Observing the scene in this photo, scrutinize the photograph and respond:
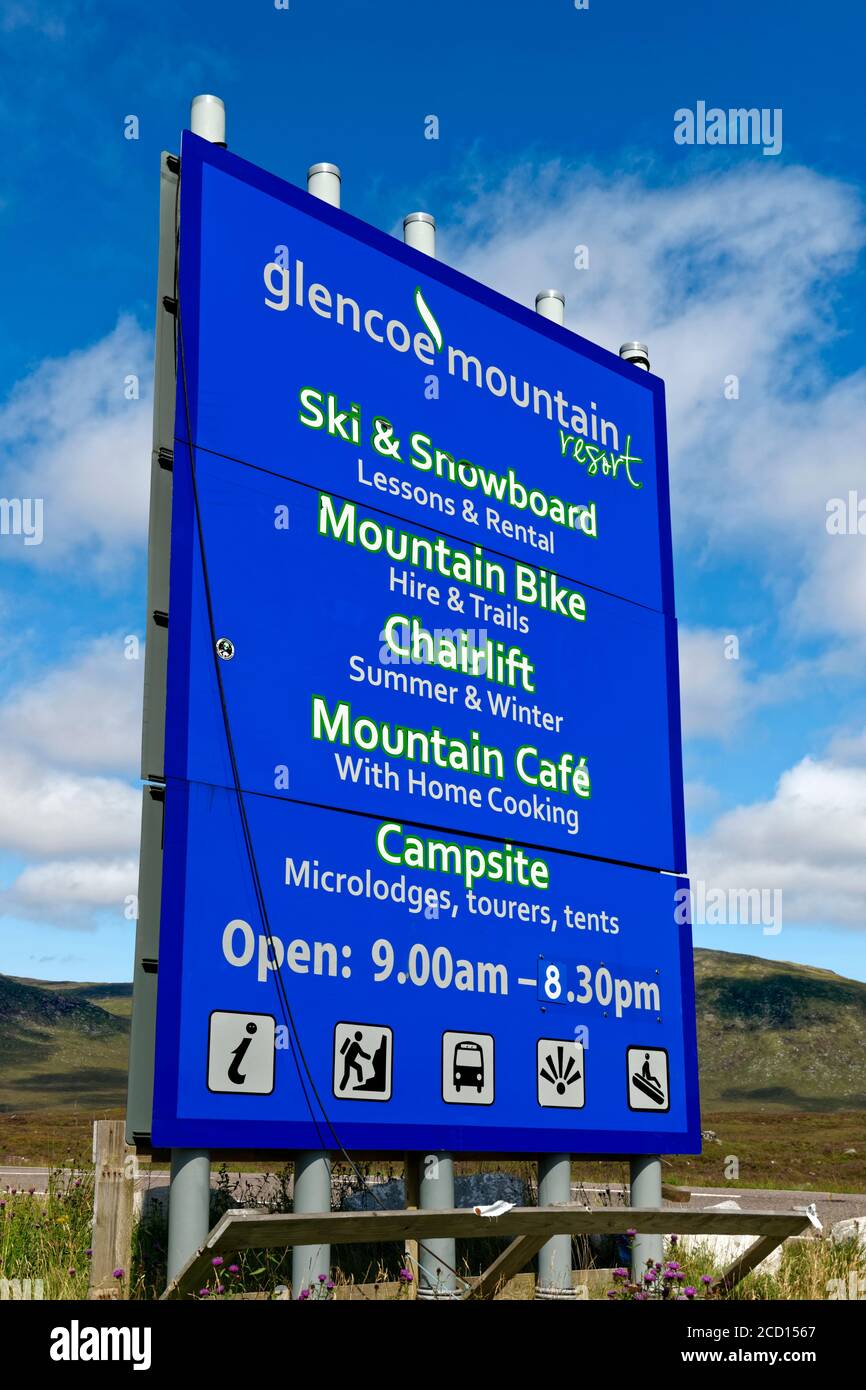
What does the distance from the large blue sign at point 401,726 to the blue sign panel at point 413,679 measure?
0.02 metres

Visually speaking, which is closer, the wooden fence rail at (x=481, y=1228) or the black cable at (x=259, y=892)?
the wooden fence rail at (x=481, y=1228)

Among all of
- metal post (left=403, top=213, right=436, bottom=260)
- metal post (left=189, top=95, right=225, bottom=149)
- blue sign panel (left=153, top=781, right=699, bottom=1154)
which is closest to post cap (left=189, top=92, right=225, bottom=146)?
metal post (left=189, top=95, right=225, bottom=149)

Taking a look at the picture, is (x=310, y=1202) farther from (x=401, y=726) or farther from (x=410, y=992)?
(x=401, y=726)

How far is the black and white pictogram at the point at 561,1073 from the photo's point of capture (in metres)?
9.24

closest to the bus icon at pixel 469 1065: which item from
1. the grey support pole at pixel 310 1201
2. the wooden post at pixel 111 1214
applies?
the grey support pole at pixel 310 1201

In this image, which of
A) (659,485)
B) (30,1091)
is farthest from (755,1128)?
(30,1091)

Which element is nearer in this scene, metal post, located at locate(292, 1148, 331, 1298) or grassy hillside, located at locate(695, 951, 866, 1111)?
metal post, located at locate(292, 1148, 331, 1298)

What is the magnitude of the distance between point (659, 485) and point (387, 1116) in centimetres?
586

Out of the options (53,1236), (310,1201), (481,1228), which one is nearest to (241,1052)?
(310,1201)

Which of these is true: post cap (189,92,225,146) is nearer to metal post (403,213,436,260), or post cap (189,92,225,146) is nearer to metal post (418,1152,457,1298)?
metal post (403,213,436,260)

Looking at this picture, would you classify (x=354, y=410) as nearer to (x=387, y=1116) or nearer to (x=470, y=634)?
(x=470, y=634)

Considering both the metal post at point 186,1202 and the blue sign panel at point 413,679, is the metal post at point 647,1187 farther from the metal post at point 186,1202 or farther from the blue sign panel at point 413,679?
the metal post at point 186,1202

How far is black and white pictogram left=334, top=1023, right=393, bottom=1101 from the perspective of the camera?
26.5ft

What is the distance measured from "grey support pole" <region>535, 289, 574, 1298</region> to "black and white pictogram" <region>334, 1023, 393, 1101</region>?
168 cm
